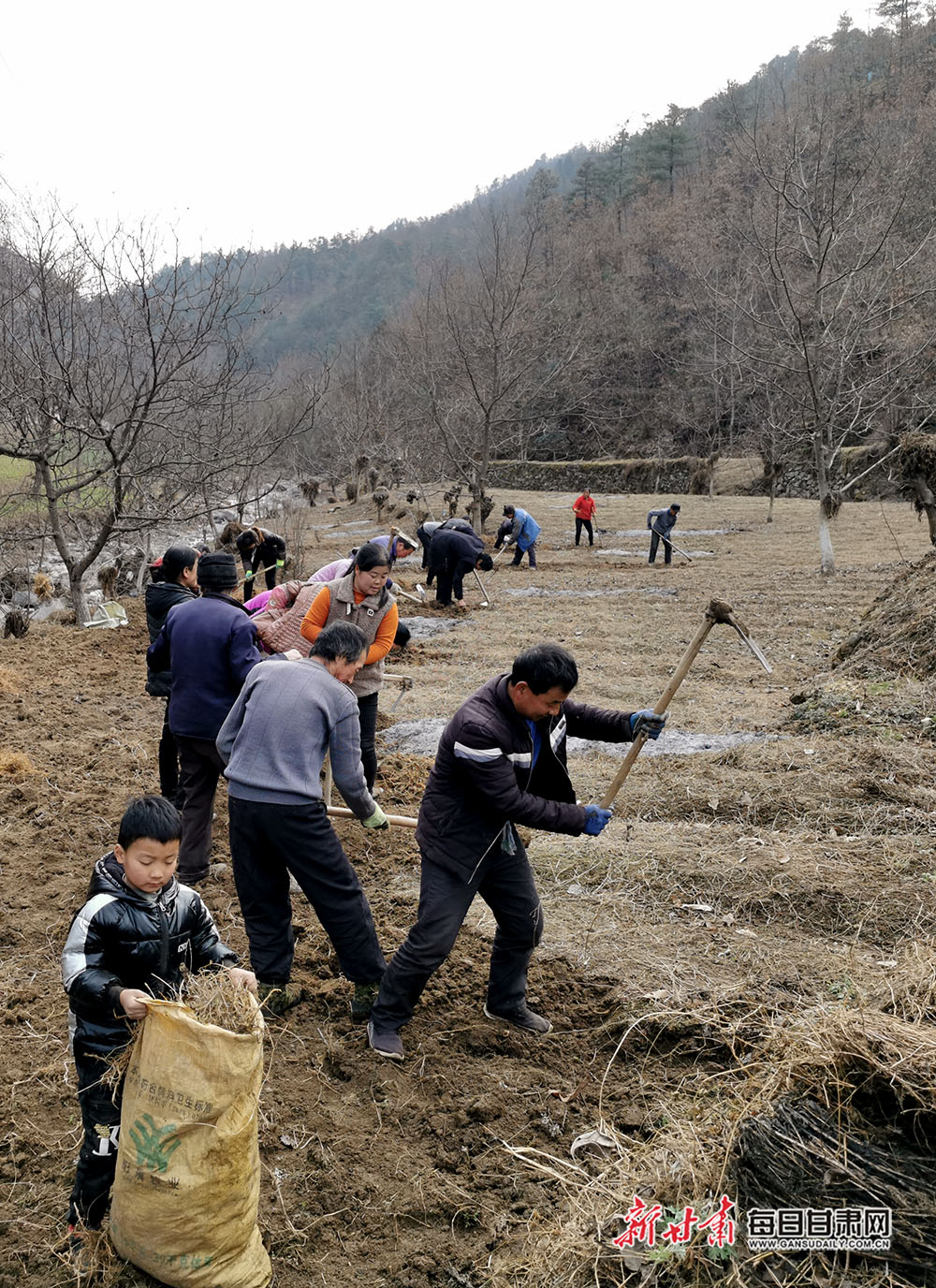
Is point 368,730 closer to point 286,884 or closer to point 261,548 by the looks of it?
point 286,884

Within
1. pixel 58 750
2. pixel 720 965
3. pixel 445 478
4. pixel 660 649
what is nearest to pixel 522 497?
pixel 445 478

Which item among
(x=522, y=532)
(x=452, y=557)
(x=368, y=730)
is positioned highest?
(x=522, y=532)

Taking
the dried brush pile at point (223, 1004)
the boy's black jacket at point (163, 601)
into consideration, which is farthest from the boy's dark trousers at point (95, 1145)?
the boy's black jacket at point (163, 601)

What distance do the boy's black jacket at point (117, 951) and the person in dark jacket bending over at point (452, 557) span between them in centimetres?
1110

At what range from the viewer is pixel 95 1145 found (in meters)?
2.42

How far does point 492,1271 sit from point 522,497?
32.1 m

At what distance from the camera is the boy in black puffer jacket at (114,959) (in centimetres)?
232

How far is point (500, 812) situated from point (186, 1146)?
144 centimetres

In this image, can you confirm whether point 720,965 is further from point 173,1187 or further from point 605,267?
point 605,267

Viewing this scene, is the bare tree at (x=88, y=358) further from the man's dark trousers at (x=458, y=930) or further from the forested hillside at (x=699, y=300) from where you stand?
the man's dark trousers at (x=458, y=930)

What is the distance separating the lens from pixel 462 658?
426 inches

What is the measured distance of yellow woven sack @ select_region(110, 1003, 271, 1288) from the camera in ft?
7.02

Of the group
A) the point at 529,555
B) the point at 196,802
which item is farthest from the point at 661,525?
the point at 196,802

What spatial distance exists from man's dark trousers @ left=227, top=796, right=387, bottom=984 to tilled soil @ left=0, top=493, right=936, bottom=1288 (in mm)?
315
